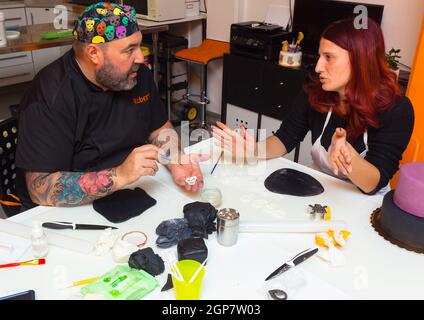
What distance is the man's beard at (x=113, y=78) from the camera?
1.38 metres

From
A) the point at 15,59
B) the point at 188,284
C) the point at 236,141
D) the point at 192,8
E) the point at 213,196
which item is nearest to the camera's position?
the point at 188,284

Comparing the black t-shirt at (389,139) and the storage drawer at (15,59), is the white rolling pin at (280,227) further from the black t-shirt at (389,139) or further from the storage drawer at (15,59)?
the storage drawer at (15,59)

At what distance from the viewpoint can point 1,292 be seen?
0.89m

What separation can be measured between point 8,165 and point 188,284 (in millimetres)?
932

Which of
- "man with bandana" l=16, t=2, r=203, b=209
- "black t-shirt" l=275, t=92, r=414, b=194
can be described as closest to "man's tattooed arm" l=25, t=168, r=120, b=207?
"man with bandana" l=16, t=2, r=203, b=209

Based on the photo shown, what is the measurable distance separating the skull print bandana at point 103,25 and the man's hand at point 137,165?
0.43m

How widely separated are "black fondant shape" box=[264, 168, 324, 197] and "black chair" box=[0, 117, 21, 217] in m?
0.90

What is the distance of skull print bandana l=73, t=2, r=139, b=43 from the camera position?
1.33m

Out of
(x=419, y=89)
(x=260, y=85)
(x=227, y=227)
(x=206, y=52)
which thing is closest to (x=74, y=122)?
(x=227, y=227)

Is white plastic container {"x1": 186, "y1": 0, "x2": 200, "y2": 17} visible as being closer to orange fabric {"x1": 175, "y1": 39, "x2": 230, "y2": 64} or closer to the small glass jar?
orange fabric {"x1": 175, "y1": 39, "x2": 230, "y2": 64}

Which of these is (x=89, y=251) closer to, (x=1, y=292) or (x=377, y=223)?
(x=1, y=292)

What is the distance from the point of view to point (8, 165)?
1.44 meters

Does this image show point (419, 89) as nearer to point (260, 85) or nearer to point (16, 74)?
point (260, 85)

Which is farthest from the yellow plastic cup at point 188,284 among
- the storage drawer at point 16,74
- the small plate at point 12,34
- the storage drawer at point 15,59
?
the storage drawer at point 16,74
